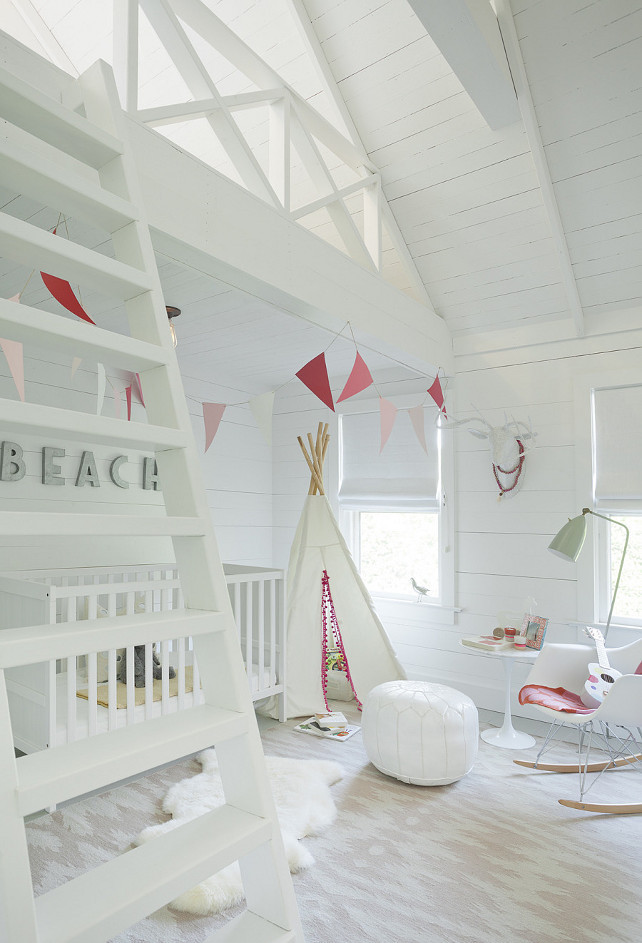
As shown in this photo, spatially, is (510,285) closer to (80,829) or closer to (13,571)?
(13,571)

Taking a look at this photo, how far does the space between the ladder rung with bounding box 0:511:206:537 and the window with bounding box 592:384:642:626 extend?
9.26 ft

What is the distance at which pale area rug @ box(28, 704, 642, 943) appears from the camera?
173 cm

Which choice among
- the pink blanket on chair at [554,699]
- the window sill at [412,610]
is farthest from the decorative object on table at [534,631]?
the window sill at [412,610]

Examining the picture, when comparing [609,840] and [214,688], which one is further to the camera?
[609,840]

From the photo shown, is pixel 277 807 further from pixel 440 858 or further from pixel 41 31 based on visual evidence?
pixel 41 31

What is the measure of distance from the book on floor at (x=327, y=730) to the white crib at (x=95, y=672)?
0.15 meters

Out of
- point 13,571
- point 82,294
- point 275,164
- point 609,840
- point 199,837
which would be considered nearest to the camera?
point 199,837

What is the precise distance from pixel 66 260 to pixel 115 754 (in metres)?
0.80

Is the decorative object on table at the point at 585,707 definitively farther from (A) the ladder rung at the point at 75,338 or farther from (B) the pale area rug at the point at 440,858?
(A) the ladder rung at the point at 75,338

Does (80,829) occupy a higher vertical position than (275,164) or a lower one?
lower

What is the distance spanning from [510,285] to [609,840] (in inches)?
103

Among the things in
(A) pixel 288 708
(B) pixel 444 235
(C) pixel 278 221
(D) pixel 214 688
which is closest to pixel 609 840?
(A) pixel 288 708

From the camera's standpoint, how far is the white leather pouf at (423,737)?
260 cm

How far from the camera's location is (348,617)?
147 inches
